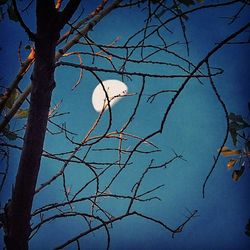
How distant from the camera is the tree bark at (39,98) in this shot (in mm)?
613

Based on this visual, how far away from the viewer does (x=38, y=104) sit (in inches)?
24.6

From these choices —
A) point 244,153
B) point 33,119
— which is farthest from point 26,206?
point 244,153

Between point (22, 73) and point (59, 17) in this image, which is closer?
point (59, 17)

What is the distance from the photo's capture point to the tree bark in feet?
2.01

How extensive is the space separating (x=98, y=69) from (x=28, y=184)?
28cm

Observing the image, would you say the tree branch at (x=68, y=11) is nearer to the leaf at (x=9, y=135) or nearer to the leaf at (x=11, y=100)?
the leaf at (x=11, y=100)

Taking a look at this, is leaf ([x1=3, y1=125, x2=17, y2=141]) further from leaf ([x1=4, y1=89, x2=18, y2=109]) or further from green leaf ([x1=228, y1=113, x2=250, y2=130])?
green leaf ([x1=228, y1=113, x2=250, y2=130])

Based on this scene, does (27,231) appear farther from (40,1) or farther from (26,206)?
(40,1)

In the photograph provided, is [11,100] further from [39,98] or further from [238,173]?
[238,173]

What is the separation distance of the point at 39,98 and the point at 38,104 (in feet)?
0.04

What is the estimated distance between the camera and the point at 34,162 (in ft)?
2.10

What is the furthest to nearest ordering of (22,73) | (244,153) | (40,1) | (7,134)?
(244,153), (7,134), (22,73), (40,1)

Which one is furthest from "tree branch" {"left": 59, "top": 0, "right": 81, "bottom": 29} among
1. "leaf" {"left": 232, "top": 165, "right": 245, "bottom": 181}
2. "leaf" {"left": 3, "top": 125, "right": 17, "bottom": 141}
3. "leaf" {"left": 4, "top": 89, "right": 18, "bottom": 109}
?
"leaf" {"left": 232, "top": 165, "right": 245, "bottom": 181}

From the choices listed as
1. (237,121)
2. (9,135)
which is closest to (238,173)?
(237,121)
